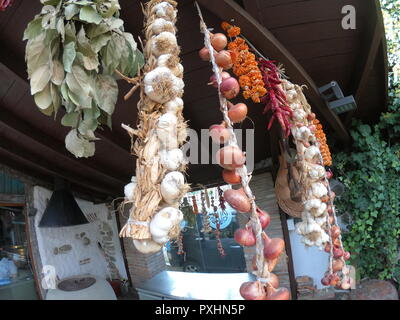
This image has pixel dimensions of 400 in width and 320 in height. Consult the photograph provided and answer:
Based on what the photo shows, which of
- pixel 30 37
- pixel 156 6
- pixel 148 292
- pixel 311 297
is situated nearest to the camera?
pixel 30 37

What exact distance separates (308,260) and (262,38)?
3091mm

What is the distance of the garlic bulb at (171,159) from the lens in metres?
0.75

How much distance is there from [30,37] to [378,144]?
3.27 m

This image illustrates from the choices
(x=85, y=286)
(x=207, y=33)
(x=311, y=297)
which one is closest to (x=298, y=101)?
(x=207, y=33)

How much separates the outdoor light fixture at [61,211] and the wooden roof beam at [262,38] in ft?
12.6

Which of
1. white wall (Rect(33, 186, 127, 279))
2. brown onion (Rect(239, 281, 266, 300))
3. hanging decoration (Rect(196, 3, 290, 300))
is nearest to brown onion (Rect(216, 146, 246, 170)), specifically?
hanging decoration (Rect(196, 3, 290, 300))

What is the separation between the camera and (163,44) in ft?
2.93

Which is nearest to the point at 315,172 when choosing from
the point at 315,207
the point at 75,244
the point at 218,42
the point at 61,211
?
the point at 315,207

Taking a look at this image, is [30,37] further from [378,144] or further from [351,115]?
[378,144]

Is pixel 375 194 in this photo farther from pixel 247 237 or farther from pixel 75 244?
pixel 75 244

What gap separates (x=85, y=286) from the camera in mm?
4348

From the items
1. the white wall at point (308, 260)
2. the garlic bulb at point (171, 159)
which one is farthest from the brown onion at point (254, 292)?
the white wall at point (308, 260)

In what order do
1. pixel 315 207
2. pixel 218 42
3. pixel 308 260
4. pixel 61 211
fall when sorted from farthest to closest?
1. pixel 61 211
2. pixel 308 260
3. pixel 315 207
4. pixel 218 42

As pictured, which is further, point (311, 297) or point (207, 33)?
point (311, 297)
